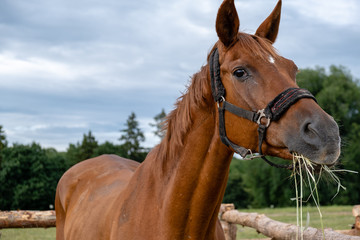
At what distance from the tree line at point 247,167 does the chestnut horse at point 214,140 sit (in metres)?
16.6

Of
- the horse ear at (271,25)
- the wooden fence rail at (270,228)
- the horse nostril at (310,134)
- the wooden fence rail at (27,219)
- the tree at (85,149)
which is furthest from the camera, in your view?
the tree at (85,149)

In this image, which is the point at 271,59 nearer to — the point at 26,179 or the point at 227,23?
the point at 227,23

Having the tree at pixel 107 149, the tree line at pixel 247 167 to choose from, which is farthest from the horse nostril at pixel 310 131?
the tree at pixel 107 149

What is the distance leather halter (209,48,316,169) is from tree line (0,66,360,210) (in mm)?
16667

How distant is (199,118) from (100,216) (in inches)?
60.3

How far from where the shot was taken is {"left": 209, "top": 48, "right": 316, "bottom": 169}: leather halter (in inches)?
82.2

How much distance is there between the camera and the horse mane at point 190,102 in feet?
7.79

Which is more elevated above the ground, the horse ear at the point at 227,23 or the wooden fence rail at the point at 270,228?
the horse ear at the point at 227,23

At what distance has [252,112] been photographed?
2232mm

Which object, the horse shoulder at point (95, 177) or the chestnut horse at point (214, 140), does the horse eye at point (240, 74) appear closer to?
the chestnut horse at point (214, 140)

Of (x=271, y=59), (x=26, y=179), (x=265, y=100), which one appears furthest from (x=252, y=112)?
(x=26, y=179)

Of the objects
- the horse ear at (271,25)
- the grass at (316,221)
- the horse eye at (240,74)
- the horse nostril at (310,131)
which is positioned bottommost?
the grass at (316,221)

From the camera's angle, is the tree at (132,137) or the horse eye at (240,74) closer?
the horse eye at (240,74)

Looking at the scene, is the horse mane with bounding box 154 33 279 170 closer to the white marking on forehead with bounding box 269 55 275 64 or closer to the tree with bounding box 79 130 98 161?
the white marking on forehead with bounding box 269 55 275 64
